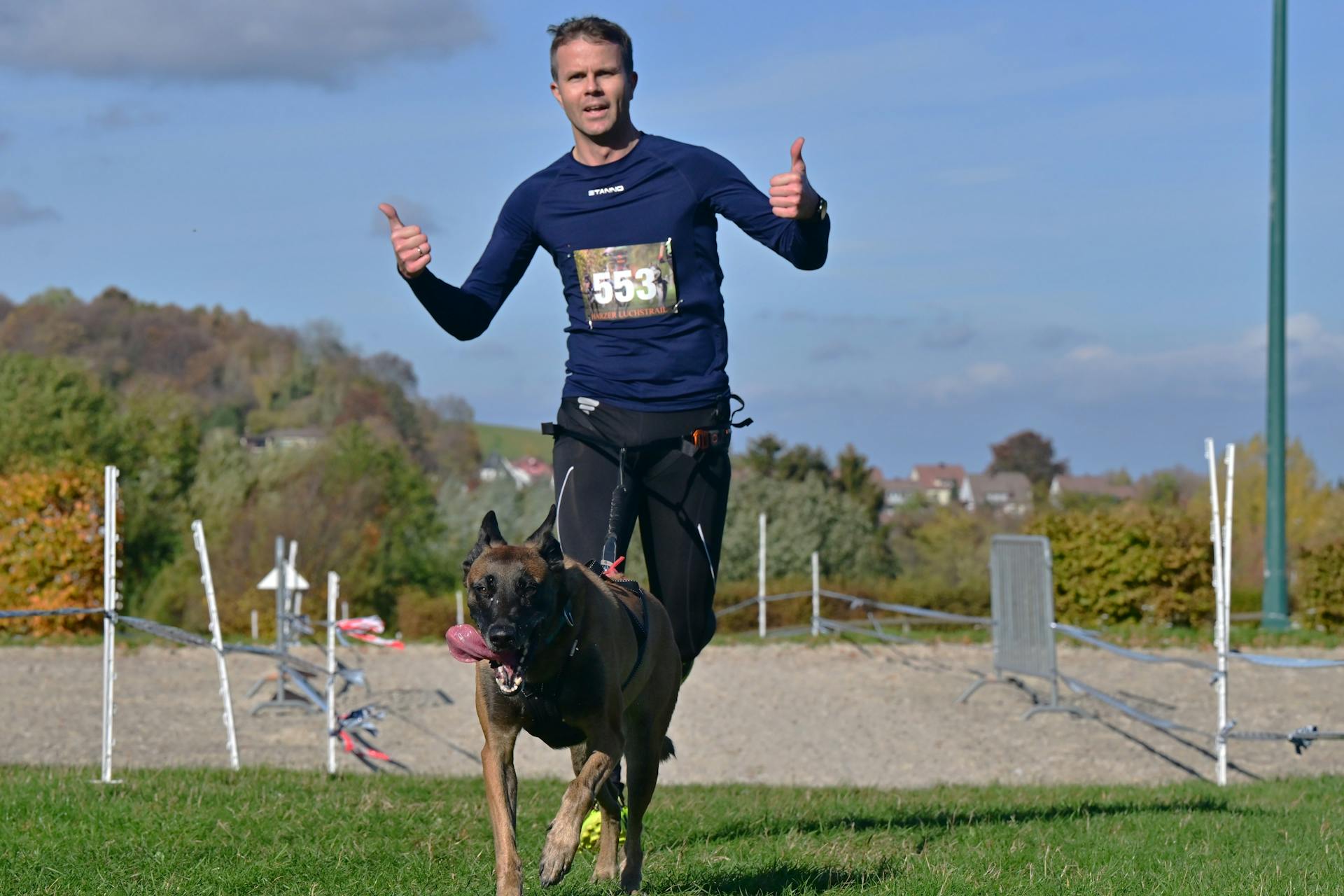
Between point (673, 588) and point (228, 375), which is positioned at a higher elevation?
point (228, 375)

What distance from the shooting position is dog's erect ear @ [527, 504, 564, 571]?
4762 mm

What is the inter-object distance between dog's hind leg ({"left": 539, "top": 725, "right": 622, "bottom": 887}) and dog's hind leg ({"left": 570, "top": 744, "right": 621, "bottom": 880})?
22.6 inches

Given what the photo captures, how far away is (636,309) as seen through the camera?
603 centimetres

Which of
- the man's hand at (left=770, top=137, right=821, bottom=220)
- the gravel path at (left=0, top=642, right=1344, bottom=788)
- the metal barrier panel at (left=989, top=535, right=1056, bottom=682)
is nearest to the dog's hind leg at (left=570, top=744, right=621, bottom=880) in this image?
the man's hand at (left=770, top=137, right=821, bottom=220)

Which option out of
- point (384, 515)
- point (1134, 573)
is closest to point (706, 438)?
point (1134, 573)

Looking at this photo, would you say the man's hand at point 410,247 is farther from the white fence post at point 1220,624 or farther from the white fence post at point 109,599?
the white fence post at point 1220,624

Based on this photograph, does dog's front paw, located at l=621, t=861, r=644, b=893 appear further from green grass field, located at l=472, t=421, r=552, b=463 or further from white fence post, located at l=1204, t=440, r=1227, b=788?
green grass field, located at l=472, t=421, r=552, b=463

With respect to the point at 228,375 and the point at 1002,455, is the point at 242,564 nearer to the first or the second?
the point at 228,375

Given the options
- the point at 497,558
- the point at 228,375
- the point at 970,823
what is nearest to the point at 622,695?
the point at 497,558

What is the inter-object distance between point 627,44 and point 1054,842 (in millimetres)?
→ 3725

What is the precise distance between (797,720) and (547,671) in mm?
12666

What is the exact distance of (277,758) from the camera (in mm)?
14969

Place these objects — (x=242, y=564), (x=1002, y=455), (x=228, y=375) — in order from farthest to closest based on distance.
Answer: (x=1002, y=455) < (x=228, y=375) < (x=242, y=564)

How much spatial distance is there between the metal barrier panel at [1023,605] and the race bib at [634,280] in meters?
10.8
